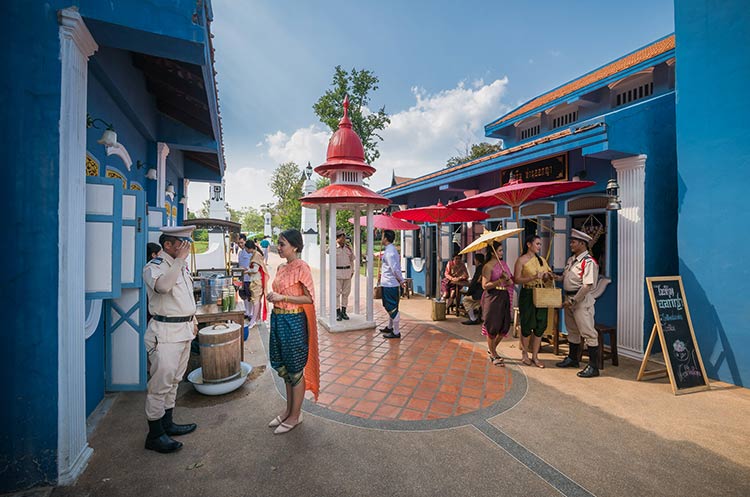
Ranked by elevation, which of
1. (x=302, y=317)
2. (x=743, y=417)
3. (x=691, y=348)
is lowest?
(x=743, y=417)

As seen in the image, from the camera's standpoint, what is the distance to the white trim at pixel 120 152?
4.41m

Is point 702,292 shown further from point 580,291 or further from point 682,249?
point 580,291

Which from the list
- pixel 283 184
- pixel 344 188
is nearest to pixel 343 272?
pixel 344 188

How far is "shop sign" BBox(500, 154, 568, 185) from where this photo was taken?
6.41 meters

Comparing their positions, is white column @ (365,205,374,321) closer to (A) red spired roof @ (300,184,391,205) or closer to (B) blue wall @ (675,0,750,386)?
(A) red spired roof @ (300,184,391,205)

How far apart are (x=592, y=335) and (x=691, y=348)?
1173 mm

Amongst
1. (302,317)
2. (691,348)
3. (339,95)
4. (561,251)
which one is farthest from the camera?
(339,95)

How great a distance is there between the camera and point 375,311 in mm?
8703

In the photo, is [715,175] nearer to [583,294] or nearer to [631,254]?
[631,254]

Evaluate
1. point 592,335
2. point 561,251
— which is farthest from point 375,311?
point 592,335

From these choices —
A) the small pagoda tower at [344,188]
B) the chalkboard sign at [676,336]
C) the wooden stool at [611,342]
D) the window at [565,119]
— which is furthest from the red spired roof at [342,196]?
the window at [565,119]

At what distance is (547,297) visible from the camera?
15.5ft

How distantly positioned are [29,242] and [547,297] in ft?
17.7

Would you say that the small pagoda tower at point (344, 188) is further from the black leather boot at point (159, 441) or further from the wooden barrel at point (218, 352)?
the black leather boot at point (159, 441)
